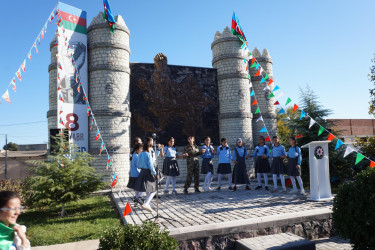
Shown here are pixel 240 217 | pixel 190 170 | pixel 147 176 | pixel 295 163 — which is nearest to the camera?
pixel 240 217

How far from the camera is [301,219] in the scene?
5758 mm

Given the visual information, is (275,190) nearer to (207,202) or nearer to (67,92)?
(207,202)

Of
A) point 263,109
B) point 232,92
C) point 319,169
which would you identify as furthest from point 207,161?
point 263,109

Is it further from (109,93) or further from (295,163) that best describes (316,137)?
(109,93)

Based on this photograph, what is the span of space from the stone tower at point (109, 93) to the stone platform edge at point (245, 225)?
7489 mm

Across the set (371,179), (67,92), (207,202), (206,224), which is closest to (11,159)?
(67,92)

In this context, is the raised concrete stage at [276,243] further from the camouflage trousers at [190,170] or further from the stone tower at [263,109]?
the stone tower at [263,109]

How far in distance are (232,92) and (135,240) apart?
40.4 ft

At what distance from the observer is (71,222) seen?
676 centimetres

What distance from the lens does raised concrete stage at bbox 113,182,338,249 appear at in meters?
5.07

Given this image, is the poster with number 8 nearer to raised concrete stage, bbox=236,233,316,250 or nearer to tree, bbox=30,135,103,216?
tree, bbox=30,135,103,216

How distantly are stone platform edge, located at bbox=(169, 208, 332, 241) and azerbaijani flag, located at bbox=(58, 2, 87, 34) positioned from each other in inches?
424

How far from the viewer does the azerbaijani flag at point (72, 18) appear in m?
11.3

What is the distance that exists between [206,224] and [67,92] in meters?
8.99
